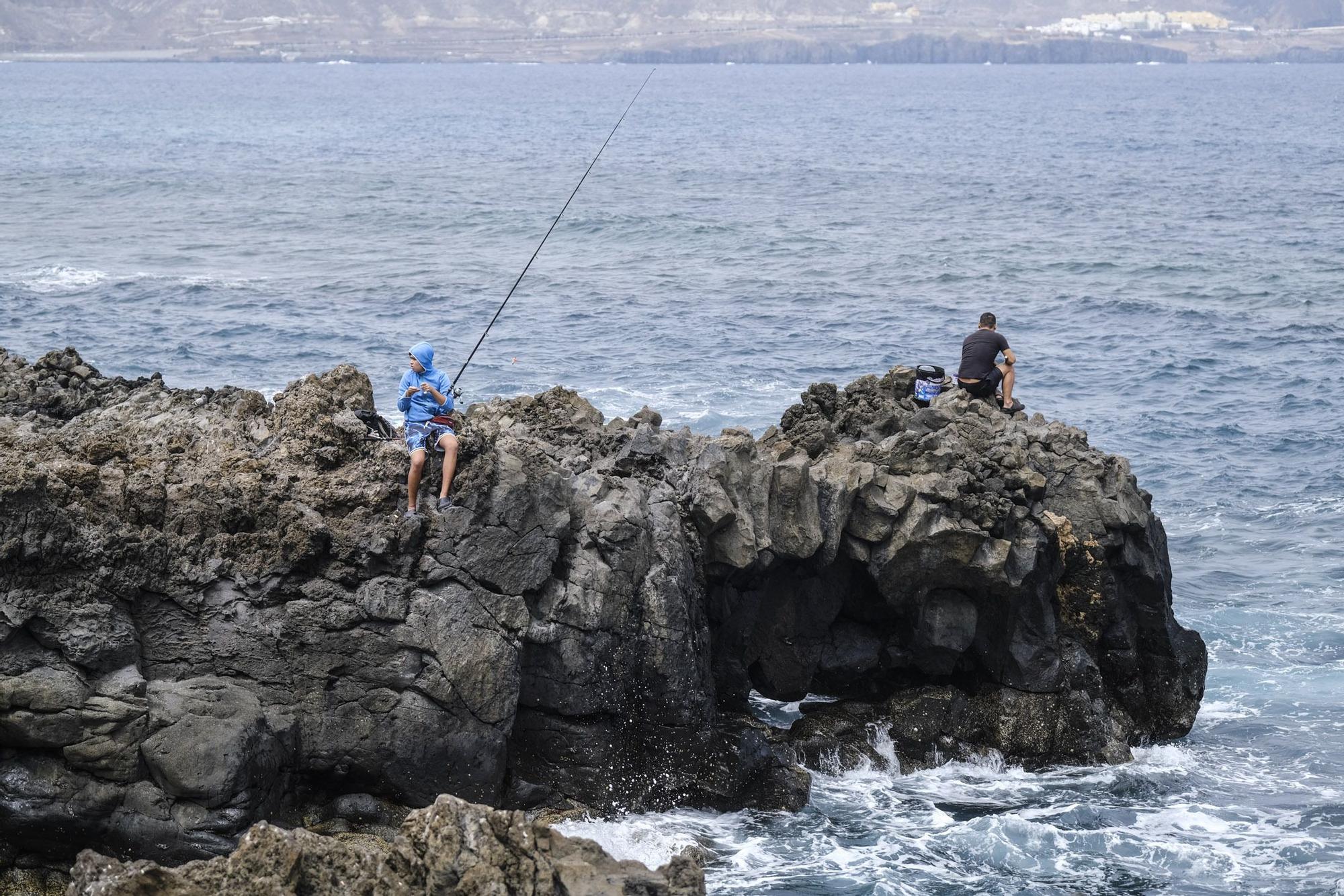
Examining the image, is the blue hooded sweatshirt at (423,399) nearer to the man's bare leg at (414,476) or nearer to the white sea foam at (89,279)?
the man's bare leg at (414,476)

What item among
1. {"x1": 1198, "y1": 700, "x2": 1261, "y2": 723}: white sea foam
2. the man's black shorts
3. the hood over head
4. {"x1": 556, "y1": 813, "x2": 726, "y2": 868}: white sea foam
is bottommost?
{"x1": 1198, "y1": 700, "x2": 1261, "y2": 723}: white sea foam

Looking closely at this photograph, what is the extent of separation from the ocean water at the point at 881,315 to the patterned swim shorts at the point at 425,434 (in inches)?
163

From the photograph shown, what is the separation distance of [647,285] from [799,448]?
2645 cm

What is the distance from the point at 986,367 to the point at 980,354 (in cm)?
19

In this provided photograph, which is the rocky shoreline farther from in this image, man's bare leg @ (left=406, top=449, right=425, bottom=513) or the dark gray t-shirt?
the dark gray t-shirt

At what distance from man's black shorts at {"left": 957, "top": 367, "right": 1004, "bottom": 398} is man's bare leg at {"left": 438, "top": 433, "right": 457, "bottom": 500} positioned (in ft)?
27.0

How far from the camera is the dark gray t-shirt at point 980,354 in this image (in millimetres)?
19891

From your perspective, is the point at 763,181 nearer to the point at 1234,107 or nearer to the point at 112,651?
the point at 112,651

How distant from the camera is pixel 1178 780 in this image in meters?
17.3

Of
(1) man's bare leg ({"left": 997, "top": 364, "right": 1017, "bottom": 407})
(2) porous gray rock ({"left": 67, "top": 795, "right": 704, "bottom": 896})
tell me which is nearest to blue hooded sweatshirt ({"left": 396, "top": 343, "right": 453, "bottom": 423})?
(2) porous gray rock ({"left": 67, "top": 795, "right": 704, "bottom": 896})

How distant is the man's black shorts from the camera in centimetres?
2003

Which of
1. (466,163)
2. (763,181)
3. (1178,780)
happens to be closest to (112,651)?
(1178,780)

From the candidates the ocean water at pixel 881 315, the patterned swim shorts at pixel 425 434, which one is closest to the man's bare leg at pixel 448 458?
the patterned swim shorts at pixel 425 434

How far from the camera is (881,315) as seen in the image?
3997cm
